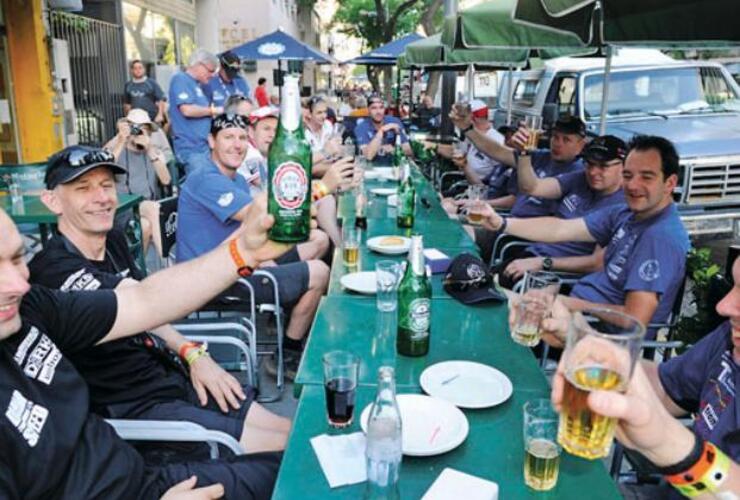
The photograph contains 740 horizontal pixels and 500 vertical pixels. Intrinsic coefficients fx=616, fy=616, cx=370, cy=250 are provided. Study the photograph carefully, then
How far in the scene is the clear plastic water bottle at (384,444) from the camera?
142cm

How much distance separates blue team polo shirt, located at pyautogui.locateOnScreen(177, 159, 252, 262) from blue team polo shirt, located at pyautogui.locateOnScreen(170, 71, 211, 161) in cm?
329

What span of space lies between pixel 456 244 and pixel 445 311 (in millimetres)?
1147

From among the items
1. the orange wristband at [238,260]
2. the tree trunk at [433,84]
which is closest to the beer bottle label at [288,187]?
the orange wristband at [238,260]

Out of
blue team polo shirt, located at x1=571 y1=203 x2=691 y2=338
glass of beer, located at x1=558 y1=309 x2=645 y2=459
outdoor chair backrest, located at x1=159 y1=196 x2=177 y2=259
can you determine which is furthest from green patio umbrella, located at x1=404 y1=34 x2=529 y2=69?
glass of beer, located at x1=558 y1=309 x2=645 y2=459

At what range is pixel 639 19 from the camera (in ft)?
10.8

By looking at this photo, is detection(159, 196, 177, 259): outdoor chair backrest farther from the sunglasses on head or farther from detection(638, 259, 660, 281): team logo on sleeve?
detection(638, 259, 660, 281): team logo on sleeve

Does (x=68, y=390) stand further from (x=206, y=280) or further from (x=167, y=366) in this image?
(x=167, y=366)

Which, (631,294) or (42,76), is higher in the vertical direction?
(42,76)

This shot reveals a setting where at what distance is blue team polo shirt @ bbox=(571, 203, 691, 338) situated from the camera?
2.89 meters

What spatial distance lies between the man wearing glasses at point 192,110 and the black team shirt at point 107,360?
15.3 ft

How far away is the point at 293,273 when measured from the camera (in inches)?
155

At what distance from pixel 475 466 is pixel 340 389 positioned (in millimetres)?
411

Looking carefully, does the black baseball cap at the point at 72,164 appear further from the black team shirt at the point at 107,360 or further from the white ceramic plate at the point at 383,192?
the white ceramic plate at the point at 383,192

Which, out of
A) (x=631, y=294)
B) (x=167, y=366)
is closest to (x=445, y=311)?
(x=631, y=294)
